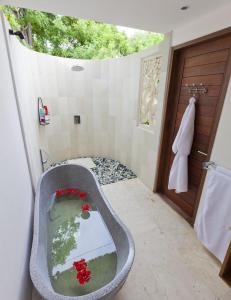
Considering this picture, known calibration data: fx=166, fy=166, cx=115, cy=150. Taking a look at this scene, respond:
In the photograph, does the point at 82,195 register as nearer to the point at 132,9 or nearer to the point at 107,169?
the point at 107,169

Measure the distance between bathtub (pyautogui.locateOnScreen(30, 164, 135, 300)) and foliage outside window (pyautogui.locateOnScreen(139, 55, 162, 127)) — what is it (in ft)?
4.59

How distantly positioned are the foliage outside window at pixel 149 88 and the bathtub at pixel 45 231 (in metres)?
1.40

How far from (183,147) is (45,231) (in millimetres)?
1862

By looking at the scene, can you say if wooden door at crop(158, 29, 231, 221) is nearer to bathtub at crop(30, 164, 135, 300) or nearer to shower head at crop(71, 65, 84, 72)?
bathtub at crop(30, 164, 135, 300)

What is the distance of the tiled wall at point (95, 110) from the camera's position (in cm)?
301

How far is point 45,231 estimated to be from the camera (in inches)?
73.1

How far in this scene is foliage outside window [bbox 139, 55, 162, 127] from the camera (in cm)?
256

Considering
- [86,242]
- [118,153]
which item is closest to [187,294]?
[86,242]

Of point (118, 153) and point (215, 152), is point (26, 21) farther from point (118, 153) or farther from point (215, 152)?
point (215, 152)

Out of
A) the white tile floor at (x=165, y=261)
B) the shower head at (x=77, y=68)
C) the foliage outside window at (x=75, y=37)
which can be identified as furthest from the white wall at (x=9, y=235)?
the foliage outside window at (x=75, y=37)

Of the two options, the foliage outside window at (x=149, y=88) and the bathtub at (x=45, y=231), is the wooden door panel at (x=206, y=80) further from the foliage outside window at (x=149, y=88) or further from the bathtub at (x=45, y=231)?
the bathtub at (x=45, y=231)

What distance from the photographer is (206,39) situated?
1.69m

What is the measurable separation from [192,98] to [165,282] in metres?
1.91

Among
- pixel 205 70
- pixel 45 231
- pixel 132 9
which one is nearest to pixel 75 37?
pixel 132 9
